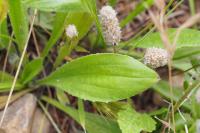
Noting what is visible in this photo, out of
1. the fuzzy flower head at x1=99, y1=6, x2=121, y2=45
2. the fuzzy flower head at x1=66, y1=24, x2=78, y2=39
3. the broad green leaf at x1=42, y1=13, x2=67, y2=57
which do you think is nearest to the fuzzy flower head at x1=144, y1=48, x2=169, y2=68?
the fuzzy flower head at x1=99, y1=6, x2=121, y2=45

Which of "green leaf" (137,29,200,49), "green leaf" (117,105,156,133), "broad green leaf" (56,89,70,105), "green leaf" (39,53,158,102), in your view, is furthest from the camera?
"broad green leaf" (56,89,70,105)

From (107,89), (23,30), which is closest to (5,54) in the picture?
(23,30)

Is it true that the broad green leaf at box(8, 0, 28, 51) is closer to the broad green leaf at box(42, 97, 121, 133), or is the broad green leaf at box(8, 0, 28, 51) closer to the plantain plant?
the plantain plant

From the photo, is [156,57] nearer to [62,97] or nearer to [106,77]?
[106,77]

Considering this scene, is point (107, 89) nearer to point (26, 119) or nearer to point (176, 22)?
point (26, 119)

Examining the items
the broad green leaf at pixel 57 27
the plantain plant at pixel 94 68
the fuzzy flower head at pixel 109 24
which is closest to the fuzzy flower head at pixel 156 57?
the plantain plant at pixel 94 68

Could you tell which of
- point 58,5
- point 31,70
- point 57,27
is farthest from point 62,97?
point 58,5
